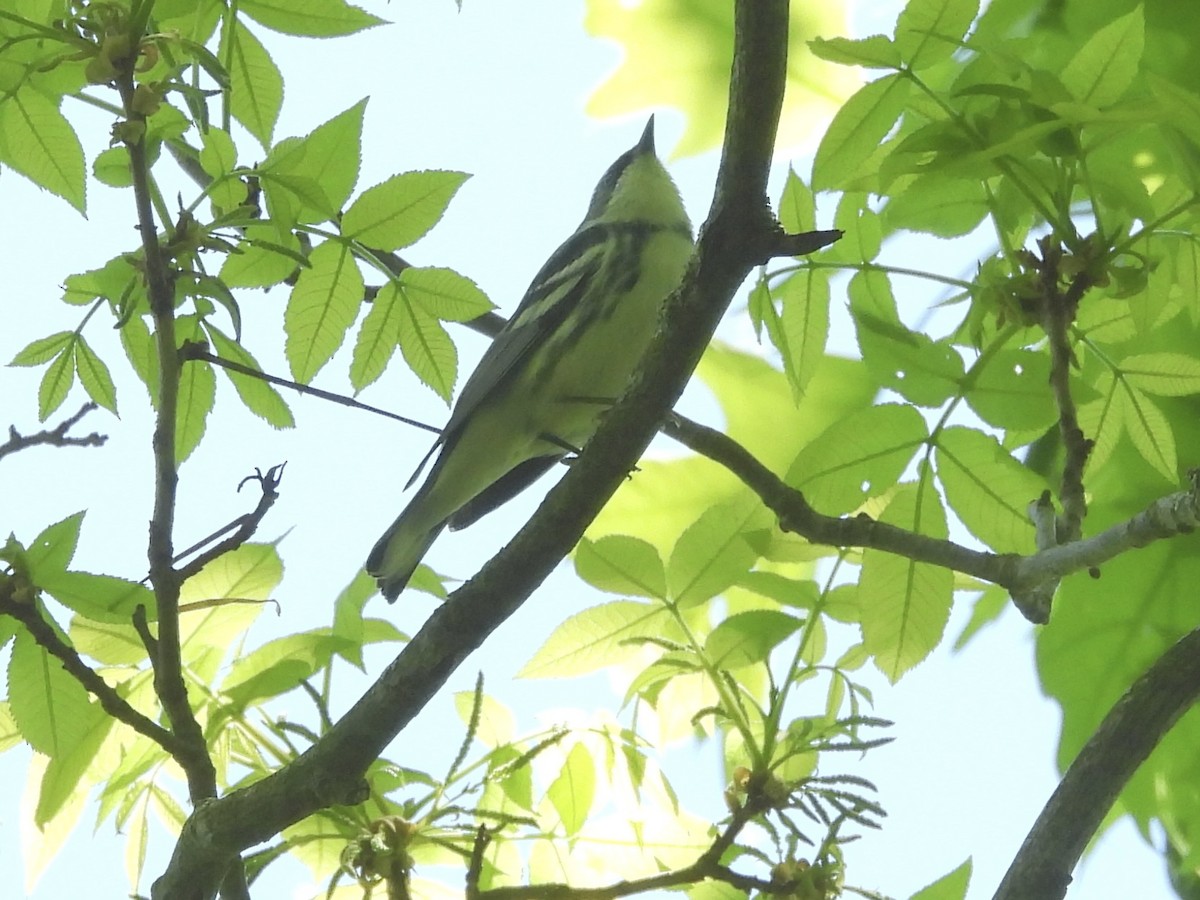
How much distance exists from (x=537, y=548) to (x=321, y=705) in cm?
28

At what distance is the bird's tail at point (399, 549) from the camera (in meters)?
2.01

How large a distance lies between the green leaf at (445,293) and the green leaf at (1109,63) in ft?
1.94

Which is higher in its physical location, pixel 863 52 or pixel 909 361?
pixel 863 52

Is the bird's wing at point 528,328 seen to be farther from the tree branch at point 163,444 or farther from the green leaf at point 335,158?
the tree branch at point 163,444

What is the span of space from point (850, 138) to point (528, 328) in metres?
0.93

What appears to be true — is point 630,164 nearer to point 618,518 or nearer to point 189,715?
point 618,518

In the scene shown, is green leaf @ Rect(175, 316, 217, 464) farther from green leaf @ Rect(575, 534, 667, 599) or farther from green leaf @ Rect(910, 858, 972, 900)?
green leaf @ Rect(910, 858, 972, 900)

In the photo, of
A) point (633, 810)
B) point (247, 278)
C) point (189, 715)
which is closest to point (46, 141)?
point (247, 278)

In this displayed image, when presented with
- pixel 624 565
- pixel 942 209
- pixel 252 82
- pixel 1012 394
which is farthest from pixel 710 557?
pixel 252 82

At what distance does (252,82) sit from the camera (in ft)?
4.06

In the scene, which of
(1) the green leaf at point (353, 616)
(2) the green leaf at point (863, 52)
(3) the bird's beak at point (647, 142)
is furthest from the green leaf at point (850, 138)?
(3) the bird's beak at point (647, 142)

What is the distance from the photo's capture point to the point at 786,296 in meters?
1.37

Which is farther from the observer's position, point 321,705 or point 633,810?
point 633,810

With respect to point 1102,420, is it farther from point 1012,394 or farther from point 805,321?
point 805,321
